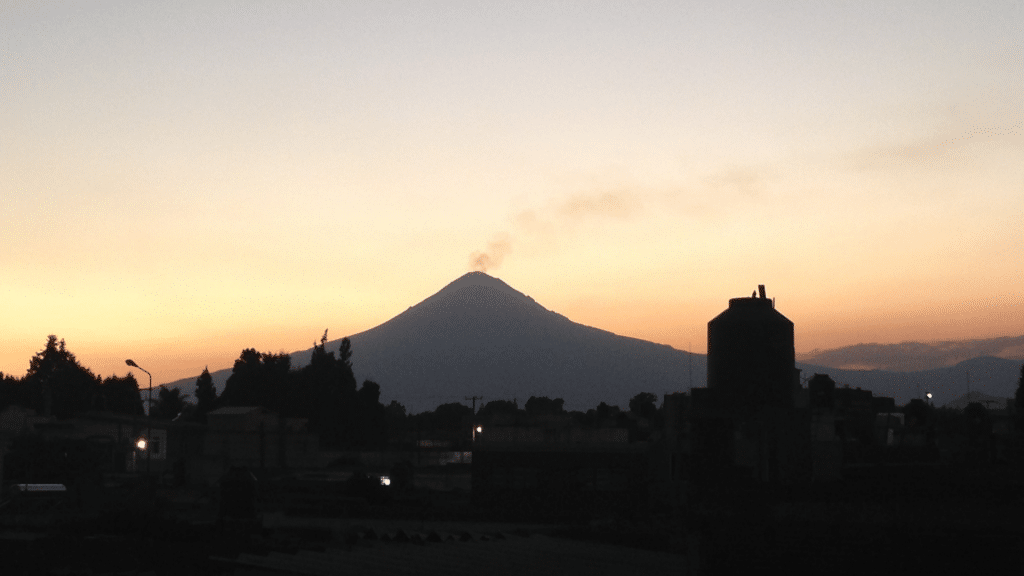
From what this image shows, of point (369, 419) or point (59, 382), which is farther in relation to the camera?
point (59, 382)

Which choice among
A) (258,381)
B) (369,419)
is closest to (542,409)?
(369,419)

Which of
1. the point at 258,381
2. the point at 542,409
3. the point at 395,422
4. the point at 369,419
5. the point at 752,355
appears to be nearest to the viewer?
the point at 752,355

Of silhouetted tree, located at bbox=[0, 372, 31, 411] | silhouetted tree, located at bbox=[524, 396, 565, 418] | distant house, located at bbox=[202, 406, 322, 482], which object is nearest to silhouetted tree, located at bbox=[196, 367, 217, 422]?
silhouetted tree, located at bbox=[0, 372, 31, 411]

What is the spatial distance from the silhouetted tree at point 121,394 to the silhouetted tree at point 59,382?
1.75 meters

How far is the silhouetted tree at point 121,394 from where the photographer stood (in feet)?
445

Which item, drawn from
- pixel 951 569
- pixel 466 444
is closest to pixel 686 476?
pixel 951 569

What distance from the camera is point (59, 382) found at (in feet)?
479

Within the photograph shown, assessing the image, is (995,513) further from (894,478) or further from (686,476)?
(686,476)

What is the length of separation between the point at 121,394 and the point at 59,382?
12850 millimetres

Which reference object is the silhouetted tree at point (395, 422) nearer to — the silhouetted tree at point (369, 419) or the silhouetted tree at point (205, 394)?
the silhouetted tree at point (369, 419)

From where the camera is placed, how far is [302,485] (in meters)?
51.8

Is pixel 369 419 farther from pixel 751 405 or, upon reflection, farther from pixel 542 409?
pixel 751 405

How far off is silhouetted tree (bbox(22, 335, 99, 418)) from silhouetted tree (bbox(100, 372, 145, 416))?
1.75 m

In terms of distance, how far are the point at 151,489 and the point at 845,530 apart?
119 ft
